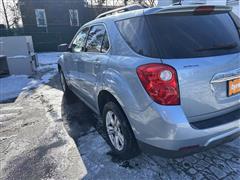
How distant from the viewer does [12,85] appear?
24.7ft

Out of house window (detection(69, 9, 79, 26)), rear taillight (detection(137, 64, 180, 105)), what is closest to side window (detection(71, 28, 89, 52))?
rear taillight (detection(137, 64, 180, 105))

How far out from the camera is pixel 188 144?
6.45 feet

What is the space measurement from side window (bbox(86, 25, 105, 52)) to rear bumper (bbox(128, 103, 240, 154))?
4.41 ft

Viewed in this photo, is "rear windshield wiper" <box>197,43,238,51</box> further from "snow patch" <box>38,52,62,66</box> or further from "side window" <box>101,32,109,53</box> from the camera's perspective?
"snow patch" <box>38,52,62,66</box>

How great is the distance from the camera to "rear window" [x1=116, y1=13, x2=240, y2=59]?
2047mm

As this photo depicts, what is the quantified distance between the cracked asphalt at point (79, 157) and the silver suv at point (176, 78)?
32cm

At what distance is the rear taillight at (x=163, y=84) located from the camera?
1937mm

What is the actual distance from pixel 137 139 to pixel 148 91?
23.2 inches

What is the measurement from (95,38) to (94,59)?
0.41 m

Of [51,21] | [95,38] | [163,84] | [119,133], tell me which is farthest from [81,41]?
[51,21]

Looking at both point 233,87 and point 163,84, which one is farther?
point 233,87

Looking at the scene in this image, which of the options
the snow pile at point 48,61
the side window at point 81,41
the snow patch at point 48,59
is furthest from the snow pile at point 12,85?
the snow patch at point 48,59

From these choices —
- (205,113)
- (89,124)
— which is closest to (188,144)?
(205,113)

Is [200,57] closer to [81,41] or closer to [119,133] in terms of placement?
[119,133]
